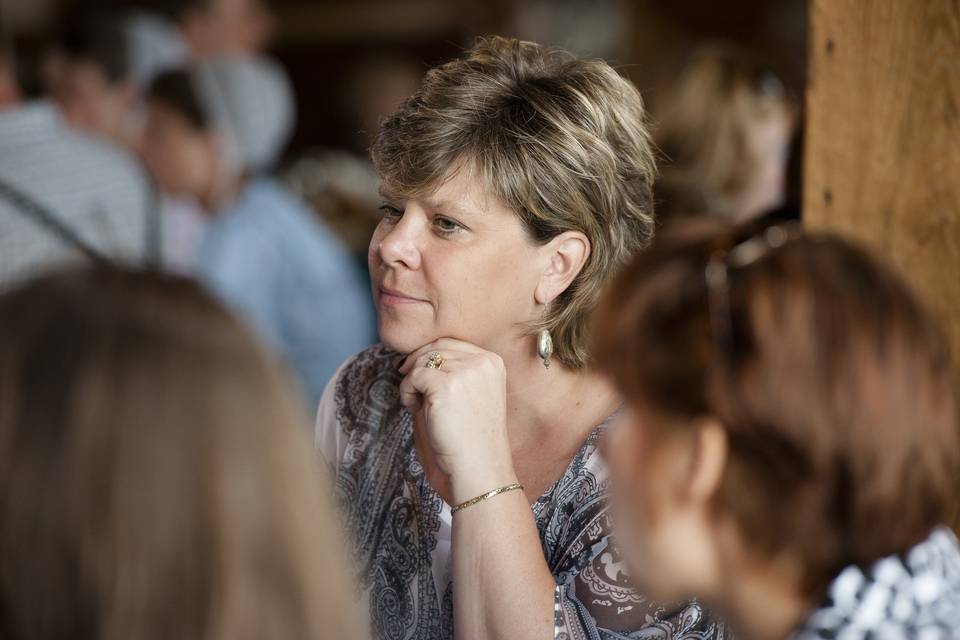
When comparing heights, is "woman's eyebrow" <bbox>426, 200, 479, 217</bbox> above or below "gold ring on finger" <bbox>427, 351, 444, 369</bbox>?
above

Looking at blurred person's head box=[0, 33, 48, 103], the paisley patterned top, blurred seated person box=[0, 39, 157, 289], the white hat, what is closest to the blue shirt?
the white hat

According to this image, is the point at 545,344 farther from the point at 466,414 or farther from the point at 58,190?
the point at 58,190

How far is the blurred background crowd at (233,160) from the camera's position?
2.34 metres

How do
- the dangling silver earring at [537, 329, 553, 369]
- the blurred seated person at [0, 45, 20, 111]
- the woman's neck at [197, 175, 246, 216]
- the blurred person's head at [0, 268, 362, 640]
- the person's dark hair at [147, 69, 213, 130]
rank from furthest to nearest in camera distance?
the woman's neck at [197, 175, 246, 216] → the person's dark hair at [147, 69, 213, 130] → the blurred seated person at [0, 45, 20, 111] → the dangling silver earring at [537, 329, 553, 369] → the blurred person's head at [0, 268, 362, 640]

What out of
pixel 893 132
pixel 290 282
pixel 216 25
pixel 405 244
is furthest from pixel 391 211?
pixel 216 25

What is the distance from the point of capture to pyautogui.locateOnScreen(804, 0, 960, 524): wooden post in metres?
1.67

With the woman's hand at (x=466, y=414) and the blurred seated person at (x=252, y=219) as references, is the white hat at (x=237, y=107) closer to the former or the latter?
the blurred seated person at (x=252, y=219)

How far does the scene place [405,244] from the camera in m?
1.61

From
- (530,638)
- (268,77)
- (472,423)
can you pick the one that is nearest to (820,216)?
(472,423)

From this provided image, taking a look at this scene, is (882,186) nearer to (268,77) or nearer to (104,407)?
(104,407)

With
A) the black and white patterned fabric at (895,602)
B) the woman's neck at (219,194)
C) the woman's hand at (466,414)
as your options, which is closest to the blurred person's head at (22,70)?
the woman's neck at (219,194)

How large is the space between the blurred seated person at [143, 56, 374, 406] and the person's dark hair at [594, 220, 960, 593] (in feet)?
6.85

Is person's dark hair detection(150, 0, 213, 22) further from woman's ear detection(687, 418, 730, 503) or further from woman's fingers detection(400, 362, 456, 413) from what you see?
woman's ear detection(687, 418, 730, 503)

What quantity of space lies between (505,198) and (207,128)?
229cm
